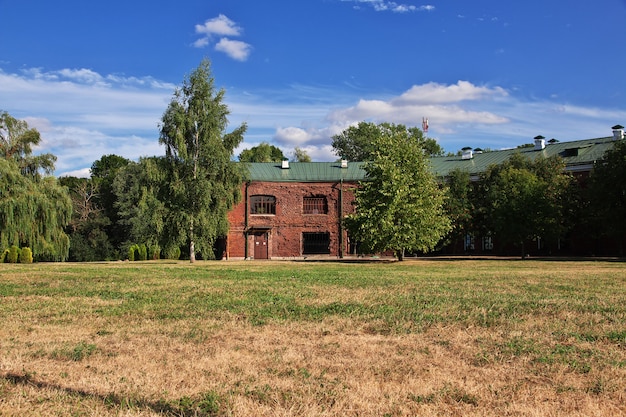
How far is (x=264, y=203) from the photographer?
49906mm

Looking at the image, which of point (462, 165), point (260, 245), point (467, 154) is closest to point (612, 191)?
point (462, 165)

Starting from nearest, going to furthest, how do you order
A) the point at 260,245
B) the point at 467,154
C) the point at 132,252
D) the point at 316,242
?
1. the point at 132,252
2. the point at 260,245
3. the point at 316,242
4. the point at 467,154

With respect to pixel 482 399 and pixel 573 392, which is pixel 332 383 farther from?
pixel 573 392

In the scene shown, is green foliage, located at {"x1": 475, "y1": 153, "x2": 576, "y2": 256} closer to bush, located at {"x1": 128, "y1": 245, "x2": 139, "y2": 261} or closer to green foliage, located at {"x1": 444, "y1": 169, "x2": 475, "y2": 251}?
green foliage, located at {"x1": 444, "y1": 169, "x2": 475, "y2": 251}

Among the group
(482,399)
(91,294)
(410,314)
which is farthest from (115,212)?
(482,399)

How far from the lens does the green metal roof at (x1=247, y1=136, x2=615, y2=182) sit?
158 ft

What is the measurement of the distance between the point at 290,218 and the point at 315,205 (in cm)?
254

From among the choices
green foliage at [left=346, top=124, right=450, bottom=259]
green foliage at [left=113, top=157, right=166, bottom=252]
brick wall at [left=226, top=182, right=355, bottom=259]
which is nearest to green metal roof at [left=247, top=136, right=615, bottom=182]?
brick wall at [left=226, top=182, right=355, bottom=259]

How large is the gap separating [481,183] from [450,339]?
4339 cm

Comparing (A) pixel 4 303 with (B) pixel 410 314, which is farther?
(A) pixel 4 303

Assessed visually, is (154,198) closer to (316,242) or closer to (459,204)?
(316,242)

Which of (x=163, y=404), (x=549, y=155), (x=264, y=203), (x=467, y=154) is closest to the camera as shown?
(x=163, y=404)

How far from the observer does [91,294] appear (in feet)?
44.1

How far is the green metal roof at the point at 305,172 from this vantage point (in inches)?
1997
